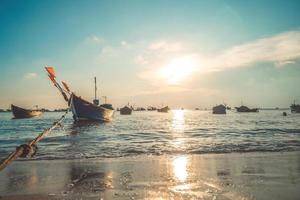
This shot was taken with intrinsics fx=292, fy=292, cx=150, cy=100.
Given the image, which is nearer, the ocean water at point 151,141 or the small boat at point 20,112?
the ocean water at point 151,141

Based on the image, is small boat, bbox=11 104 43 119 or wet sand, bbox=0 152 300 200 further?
small boat, bbox=11 104 43 119

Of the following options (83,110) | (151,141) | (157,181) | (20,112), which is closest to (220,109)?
(20,112)

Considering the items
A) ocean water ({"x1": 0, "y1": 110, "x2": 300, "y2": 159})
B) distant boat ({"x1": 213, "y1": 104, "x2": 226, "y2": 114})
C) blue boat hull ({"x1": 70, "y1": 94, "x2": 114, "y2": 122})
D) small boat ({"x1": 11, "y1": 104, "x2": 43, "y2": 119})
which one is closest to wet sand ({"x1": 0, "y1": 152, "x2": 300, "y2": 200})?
ocean water ({"x1": 0, "y1": 110, "x2": 300, "y2": 159})

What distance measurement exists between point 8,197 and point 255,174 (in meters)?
6.12

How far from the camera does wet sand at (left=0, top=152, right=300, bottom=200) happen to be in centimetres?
604

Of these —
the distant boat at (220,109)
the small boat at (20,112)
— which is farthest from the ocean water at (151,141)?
the distant boat at (220,109)

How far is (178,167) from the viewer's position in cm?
945

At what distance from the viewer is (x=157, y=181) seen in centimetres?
727

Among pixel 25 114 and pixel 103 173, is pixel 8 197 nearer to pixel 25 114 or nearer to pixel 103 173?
pixel 103 173

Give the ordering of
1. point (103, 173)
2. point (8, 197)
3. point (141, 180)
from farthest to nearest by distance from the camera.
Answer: point (103, 173) → point (141, 180) → point (8, 197)

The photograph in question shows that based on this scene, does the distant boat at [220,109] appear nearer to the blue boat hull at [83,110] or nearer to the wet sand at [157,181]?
the blue boat hull at [83,110]

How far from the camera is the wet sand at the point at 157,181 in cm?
604

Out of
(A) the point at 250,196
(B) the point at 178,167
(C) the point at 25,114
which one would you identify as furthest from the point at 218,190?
(C) the point at 25,114

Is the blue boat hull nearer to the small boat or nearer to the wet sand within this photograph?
the wet sand
